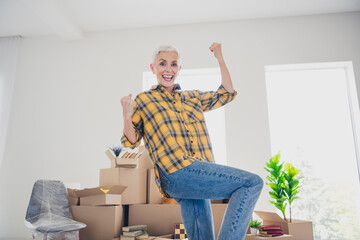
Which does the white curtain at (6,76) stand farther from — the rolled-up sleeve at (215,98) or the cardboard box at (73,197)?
the rolled-up sleeve at (215,98)

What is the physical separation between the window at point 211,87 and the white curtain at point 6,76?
1993 millimetres

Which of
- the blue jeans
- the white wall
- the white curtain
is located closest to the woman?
the blue jeans

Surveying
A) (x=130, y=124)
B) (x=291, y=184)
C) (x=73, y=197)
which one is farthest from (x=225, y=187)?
(x=73, y=197)

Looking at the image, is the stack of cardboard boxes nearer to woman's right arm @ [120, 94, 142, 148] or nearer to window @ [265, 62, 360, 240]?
woman's right arm @ [120, 94, 142, 148]

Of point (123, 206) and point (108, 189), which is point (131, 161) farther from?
point (123, 206)

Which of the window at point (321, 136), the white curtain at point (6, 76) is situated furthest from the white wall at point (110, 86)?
the window at point (321, 136)

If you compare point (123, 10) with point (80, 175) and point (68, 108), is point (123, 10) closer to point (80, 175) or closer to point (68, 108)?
point (68, 108)

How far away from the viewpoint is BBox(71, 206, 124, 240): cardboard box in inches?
86.7

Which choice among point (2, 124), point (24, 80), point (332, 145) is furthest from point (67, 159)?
point (332, 145)

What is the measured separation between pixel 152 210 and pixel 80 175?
1.60m

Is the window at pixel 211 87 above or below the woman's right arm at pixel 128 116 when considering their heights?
above

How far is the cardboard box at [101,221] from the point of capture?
86.7 inches

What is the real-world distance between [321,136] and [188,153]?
117 inches

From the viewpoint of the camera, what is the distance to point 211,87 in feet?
12.6
